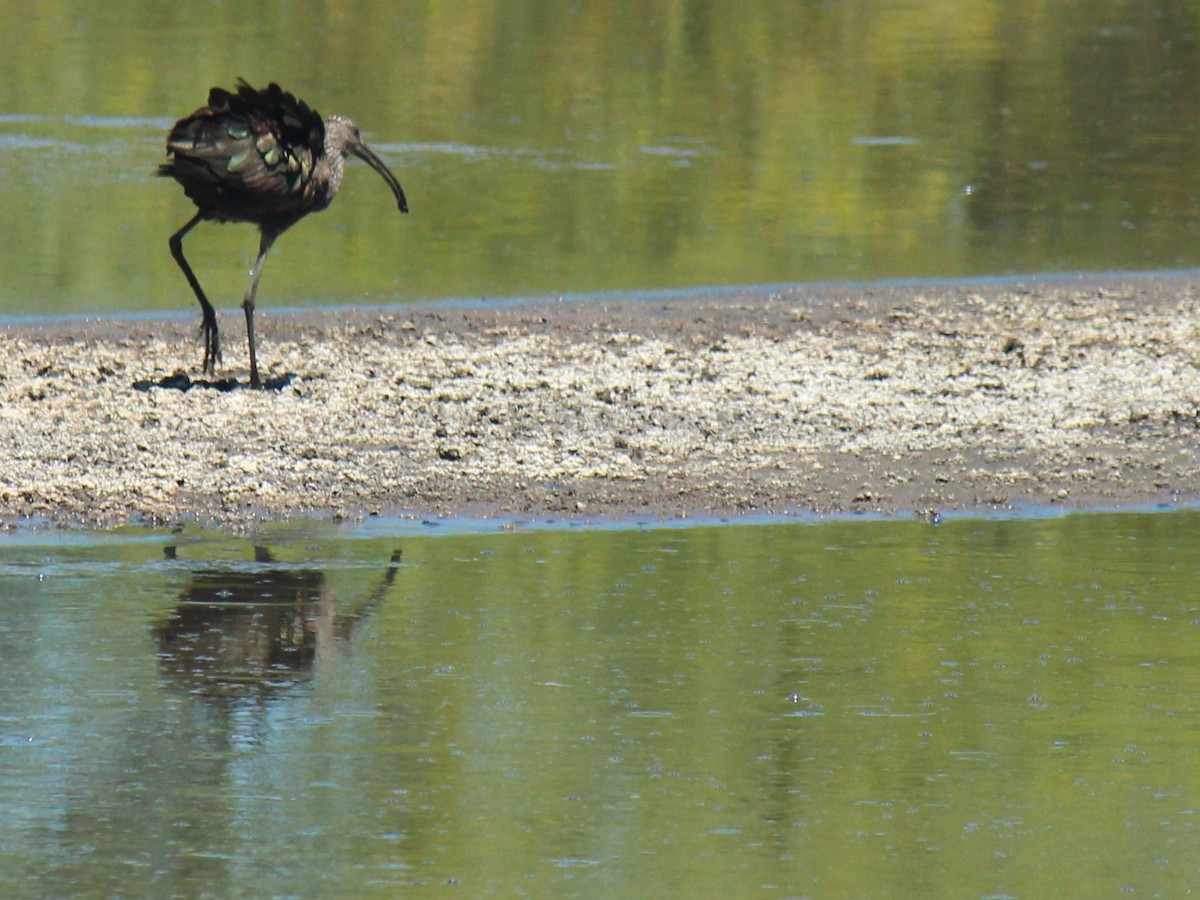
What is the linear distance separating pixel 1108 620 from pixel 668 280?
6.33m

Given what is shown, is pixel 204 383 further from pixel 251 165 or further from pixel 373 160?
pixel 373 160

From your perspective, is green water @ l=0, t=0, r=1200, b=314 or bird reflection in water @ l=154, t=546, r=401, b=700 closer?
bird reflection in water @ l=154, t=546, r=401, b=700

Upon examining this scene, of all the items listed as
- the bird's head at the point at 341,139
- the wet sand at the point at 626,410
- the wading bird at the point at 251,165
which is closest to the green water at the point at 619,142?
the wet sand at the point at 626,410

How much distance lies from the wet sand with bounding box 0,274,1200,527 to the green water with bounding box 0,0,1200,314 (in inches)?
51.0

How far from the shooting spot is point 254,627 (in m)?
7.28

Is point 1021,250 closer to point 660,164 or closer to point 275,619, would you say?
point 660,164

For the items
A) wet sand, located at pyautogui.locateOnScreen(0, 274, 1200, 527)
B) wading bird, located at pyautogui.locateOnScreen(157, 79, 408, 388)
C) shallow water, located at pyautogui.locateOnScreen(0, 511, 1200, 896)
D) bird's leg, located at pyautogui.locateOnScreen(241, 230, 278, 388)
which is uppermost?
wading bird, located at pyautogui.locateOnScreen(157, 79, 408, 388)

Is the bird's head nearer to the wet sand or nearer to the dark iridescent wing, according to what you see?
the dark iridescent wing

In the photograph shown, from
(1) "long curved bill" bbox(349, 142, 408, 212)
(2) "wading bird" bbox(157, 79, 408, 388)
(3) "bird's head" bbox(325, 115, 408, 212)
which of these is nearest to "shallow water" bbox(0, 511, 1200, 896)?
(2) "wading bird" bbox(157, 79, 408, 388)

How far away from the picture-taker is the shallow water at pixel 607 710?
5375 millimetres

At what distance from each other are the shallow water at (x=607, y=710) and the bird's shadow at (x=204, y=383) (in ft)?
7.09

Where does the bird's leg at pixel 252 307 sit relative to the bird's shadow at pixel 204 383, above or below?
above

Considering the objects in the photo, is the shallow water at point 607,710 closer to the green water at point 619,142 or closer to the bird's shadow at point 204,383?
the bird's shadow at point 204,383

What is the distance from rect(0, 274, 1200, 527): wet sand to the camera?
9055 mm
